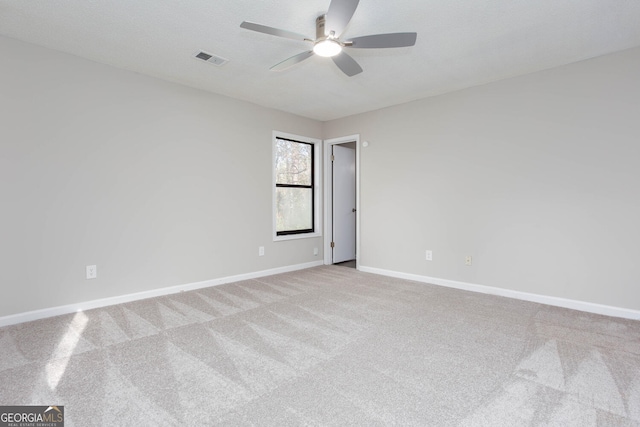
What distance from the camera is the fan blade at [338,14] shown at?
1.86m

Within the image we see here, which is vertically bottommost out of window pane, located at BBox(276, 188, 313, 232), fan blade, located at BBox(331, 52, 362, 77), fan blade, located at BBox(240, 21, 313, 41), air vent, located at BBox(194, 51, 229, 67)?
window pane, located at BBox(276, 188, 313, 232)

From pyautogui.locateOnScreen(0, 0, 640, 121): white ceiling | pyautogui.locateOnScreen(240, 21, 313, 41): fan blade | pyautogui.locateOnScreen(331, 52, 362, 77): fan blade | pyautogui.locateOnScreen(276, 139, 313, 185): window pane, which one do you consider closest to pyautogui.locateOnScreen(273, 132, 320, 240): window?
pyautogui.locateOnScreen(276, 139, 313, 185): window pane

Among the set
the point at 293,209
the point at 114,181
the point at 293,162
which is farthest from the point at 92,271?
the point at 293,162

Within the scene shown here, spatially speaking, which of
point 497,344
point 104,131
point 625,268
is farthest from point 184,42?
point 625,268

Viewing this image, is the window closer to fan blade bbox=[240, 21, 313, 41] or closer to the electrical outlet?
the electrical outlet

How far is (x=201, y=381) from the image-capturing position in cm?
188

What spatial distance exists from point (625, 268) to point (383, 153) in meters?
2.92

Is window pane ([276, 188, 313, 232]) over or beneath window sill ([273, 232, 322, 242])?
over

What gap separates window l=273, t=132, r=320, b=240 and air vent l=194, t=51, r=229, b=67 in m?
1.66

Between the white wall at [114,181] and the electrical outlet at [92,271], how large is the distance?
0.18 ft

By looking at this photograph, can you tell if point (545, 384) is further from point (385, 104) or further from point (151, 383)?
point (385, 104)

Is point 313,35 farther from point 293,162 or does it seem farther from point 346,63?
point 293,162

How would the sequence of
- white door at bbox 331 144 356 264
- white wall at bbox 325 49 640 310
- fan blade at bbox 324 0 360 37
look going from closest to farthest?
fan blade at bbox 324 0 360 37, white wall at bbox 325 49 640 310, white door at bbox 331 144 356 264

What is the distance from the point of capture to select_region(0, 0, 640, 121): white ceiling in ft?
7.34
